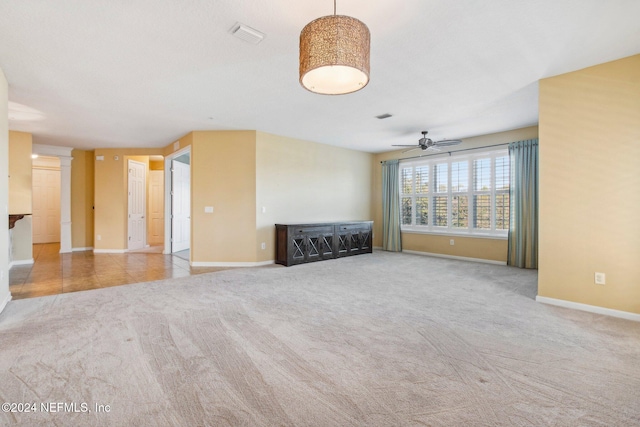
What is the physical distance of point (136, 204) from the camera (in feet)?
26.9

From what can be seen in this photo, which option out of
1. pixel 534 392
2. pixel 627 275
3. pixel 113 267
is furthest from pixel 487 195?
pixel 113 267

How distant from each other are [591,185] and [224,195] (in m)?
5.57

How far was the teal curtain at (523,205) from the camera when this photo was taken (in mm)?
5559

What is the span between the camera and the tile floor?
171 inches

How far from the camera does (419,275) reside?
5.12 metres

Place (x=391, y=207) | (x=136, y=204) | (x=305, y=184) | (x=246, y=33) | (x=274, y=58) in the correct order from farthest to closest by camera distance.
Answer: (x=136, y=204) < (x=391, y=207) < (x=305, y=184) < (x=274, y=58) < (x=246, y=33)

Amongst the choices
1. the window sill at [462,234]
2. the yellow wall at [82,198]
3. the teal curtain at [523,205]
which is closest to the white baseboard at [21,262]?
the yellow wall at [82,198]

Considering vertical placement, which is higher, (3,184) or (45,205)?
(3,184)

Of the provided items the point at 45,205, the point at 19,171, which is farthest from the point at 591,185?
the point at 45,205

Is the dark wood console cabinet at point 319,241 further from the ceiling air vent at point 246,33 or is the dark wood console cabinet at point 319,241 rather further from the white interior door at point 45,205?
the white interior door at point 45,205

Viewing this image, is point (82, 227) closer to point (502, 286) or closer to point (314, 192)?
point (314, 192)

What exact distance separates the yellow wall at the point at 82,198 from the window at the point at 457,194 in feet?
27.2

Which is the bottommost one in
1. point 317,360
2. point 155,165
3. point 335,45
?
point 317,360

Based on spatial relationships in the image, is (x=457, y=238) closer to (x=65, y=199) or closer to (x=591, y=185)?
(x=591, y=185)
